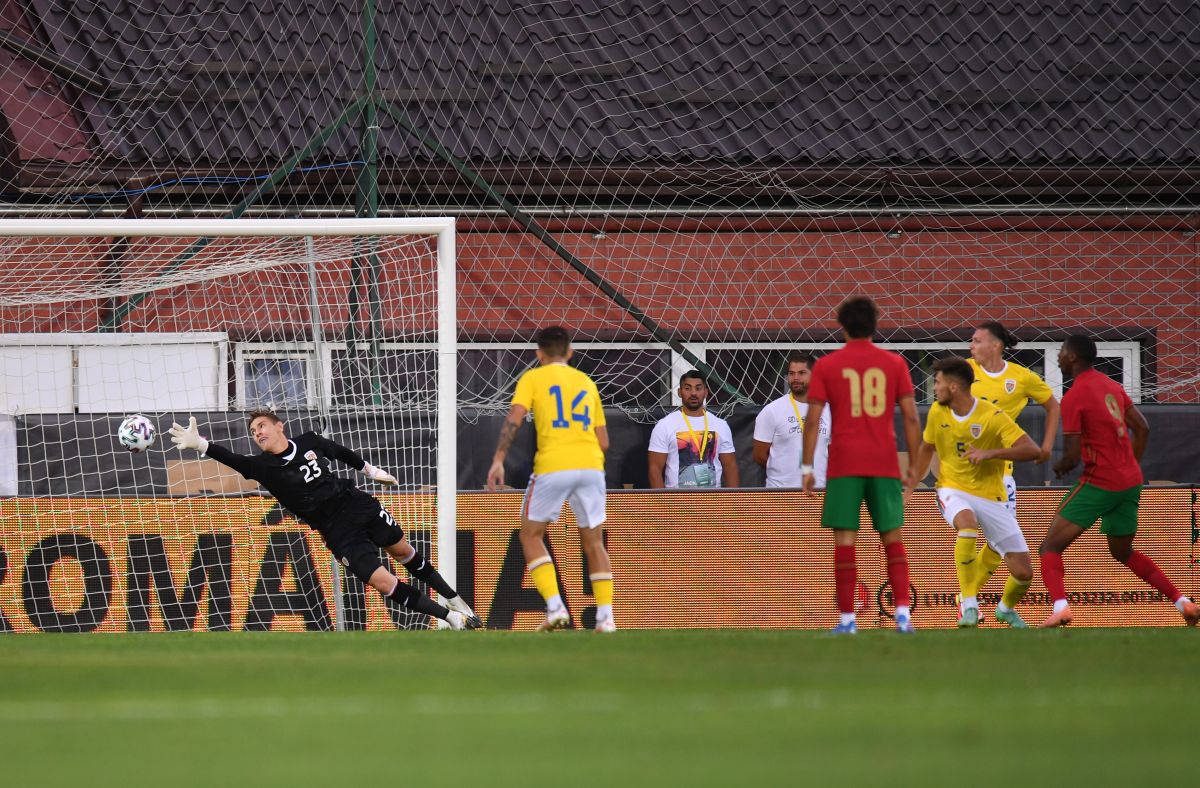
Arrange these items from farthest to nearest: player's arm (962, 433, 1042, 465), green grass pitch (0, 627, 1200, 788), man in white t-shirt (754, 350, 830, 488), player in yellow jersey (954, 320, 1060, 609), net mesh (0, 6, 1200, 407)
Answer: net mesh (0, 6, 1200, 407) → man in white t-shirt (754, 350, 830, 488) → player in yellow jersey (954, 320, 1060, 609) → player's arm (962, 433, 1042, 465) → green grass pitch (0, 627, 1200, 788)

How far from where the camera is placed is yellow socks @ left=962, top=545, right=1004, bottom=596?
1031 cm

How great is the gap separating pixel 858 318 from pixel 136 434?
5.11 m

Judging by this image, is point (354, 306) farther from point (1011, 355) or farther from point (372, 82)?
point (1011, 355)

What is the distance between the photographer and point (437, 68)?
15.8m

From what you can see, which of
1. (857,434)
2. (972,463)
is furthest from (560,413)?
(972,463)

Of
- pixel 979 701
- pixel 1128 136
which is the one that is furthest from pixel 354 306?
pixel 979 701

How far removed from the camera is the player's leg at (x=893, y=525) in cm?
853

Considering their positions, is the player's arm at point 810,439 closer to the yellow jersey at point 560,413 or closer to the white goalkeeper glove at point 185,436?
the yellow jersey at point 560,413

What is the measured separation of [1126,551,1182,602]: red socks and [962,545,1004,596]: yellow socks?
892 mm

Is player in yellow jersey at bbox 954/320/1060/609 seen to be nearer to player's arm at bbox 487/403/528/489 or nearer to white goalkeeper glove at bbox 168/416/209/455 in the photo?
player's arm at bbox 487/403/528/489

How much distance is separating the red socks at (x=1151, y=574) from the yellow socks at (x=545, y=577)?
3.83 meters

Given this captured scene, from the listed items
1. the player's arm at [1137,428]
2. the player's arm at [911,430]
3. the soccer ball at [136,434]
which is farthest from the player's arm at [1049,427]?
the soccer ball at [136,434]

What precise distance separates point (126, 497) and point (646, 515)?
4.03 m

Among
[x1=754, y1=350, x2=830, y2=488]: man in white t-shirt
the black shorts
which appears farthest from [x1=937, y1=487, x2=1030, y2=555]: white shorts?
the black shorts
